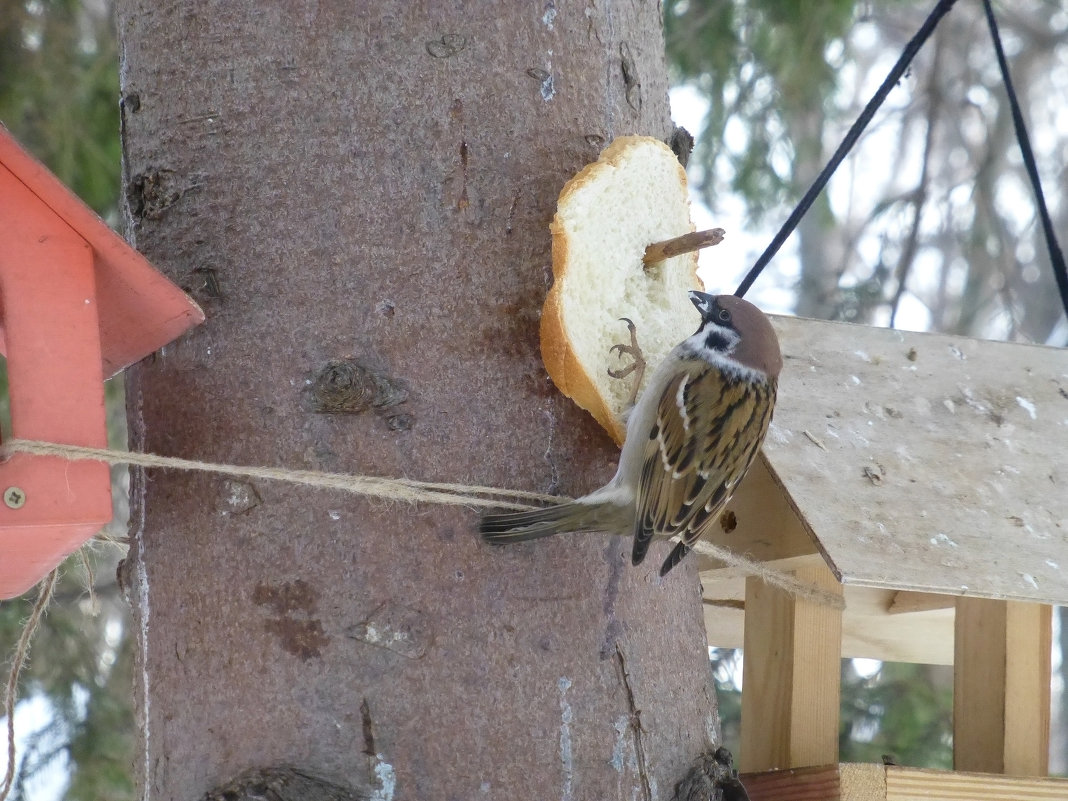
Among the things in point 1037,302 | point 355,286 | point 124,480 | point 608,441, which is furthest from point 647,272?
point 1037,302

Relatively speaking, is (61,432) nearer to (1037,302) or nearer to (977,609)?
(977,609)

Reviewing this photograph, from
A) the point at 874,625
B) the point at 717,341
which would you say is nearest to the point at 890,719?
the point at 874,625

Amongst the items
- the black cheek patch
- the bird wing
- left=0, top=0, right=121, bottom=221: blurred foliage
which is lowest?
the bird wing

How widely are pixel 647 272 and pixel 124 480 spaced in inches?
157

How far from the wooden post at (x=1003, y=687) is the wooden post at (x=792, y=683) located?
314 millimetres

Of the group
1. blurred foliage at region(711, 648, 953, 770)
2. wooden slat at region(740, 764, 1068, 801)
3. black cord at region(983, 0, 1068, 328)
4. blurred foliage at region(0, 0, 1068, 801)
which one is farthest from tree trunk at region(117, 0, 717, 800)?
blurred foliage at region(711, 648, 953, 770)

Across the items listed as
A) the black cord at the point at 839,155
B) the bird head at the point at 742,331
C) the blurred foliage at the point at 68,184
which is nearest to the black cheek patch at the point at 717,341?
the bird head at the point at 742,331

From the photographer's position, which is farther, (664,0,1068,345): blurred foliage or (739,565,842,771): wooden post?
(664,0,1068,345): blurred foliage

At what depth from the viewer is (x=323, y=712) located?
1.83 m

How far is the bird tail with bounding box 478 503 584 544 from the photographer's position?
189 cm

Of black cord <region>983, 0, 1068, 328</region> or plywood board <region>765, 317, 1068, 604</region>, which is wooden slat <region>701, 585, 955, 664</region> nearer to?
plywood board <region>765, 317, 1068, 604</region>

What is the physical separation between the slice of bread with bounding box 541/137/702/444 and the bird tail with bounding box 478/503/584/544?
20cm

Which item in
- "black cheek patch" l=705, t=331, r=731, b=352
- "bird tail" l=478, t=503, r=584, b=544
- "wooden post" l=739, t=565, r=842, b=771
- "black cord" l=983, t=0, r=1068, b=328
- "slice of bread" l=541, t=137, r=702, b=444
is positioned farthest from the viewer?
"black cord" l=983, t=0, r=1068, b=328

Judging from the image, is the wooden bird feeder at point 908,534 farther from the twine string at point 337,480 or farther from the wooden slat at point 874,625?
the twine string at point 337,480
